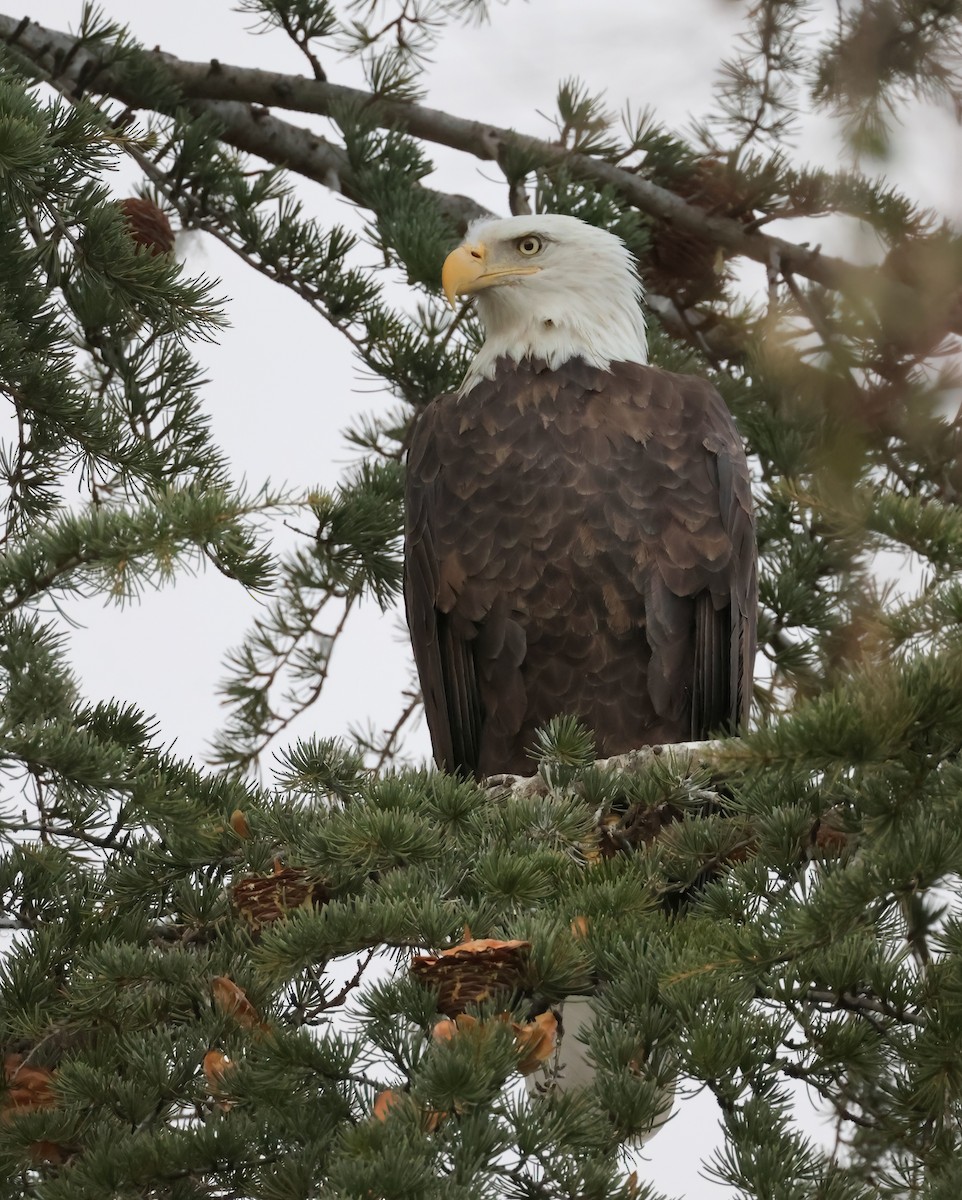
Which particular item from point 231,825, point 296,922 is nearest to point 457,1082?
point 296,922

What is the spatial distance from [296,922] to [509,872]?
0.28 metres

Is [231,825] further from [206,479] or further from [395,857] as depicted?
[206,479]

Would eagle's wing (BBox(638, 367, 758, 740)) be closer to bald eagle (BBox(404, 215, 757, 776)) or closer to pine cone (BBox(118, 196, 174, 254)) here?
bald eagle (BBox(404, 215, 757, 776))

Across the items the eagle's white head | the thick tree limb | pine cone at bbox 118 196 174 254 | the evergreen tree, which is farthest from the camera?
the thick tree limb

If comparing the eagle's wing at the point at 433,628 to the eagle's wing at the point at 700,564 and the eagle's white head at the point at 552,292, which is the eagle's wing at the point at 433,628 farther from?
the eagle's wing at the point at 700,564

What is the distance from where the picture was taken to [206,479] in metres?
2.58

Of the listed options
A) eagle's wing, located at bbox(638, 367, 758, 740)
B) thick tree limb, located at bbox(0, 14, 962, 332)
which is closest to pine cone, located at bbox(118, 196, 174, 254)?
thick tree limb, located at bbox(0, 14, 962, 332)

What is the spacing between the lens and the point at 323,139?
410cm

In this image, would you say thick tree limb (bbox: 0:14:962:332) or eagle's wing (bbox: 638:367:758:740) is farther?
thick tree limb (bbox: 0:14:962:332)

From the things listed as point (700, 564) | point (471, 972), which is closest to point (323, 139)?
point (700, 564)

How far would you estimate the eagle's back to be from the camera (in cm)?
345

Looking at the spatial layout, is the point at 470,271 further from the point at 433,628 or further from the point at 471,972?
the point at 471,972

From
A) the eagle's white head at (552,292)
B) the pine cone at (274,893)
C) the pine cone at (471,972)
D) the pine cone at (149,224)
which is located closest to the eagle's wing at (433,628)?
the eagle's white head at (552,292)

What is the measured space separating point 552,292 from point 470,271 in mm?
290
